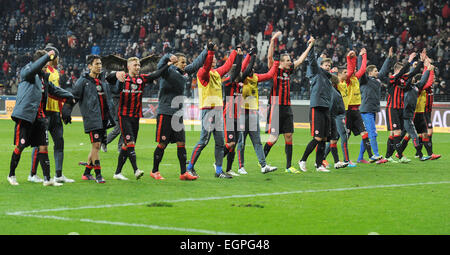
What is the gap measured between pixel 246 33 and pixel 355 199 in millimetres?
28558

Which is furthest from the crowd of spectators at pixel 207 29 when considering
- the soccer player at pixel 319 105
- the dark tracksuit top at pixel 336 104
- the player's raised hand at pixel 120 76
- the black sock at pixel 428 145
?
the player's raised hand at pixel 120 76

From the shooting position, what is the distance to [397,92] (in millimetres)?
16453

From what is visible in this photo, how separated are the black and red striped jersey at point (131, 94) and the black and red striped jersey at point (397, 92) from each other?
6.54 metres

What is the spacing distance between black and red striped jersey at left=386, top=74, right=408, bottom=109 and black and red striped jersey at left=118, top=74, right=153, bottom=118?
21.5 feet

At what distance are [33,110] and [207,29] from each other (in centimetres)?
2964

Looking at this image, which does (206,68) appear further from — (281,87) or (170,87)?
(281,87)

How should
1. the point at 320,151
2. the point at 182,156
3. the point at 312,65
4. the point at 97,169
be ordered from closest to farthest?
1. the point at 97,169
2. the point at 182,156
3. the point at 312,65
4. the point at 320,151

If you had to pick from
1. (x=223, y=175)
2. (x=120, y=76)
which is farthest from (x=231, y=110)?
(x=120, y=76)

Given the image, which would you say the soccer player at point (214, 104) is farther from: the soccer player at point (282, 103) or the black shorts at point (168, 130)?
the soccer player at point (282, 103)

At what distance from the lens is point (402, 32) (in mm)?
33188

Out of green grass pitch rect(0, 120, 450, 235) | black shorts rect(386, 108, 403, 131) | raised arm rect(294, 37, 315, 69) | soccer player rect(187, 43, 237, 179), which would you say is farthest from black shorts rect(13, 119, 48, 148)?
black shorts rect(386, 108, 403, 131)

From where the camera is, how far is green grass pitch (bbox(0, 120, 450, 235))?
761cm

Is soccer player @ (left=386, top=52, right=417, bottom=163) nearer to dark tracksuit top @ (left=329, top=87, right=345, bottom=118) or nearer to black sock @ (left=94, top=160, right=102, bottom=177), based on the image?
dark tracksuit top @ (left=329, top=87, right=345, bottom=118)
